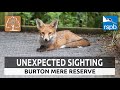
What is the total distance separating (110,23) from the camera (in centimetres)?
533

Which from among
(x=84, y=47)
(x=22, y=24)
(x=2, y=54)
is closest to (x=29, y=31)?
(x=22, y=24)

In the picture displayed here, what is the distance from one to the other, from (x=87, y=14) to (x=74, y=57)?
2.46 ft

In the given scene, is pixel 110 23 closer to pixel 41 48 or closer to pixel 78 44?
pixel 78 44

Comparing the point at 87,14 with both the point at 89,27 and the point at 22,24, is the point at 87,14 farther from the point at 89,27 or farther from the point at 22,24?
the point at 22,24

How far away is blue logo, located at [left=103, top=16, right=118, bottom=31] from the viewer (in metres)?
5.32

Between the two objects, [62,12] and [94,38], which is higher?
[62,12]

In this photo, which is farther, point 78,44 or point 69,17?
point 78,44

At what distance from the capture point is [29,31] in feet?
17.7

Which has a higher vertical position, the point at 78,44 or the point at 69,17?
the point at 69,17
